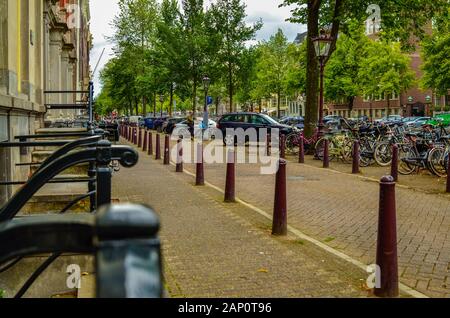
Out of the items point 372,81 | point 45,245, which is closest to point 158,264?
point 45,245

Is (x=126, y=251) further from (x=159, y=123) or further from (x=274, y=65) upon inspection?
(x=274, y=65)

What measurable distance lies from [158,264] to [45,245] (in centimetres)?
32

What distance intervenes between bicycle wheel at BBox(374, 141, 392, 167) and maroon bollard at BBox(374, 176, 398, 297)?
12.4 m

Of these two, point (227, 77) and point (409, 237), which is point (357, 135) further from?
point (227, 77)

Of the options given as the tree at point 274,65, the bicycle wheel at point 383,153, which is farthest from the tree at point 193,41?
the bicycle wheel at point 383,153

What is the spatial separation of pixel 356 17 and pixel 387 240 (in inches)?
728

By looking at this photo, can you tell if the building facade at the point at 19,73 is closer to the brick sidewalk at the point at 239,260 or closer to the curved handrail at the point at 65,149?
the brick sidewalk at the point at 239,260

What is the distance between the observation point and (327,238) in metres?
6.95

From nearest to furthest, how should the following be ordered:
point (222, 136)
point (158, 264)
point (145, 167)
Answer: point (158, 264) → point (145, 167) → point (222, 136)

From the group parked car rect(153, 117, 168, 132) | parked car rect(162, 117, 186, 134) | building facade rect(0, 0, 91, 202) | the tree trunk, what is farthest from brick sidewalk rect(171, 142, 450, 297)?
parked car rect(153, 117, 168, 132)

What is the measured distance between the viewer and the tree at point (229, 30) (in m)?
40.8

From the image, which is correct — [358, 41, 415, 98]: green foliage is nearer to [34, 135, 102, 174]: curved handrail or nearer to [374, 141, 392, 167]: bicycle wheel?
[374, 141, 392, 167]: bicycle wheel

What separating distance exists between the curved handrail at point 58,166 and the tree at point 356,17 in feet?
65.2

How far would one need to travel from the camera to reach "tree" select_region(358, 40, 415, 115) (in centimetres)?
5462
